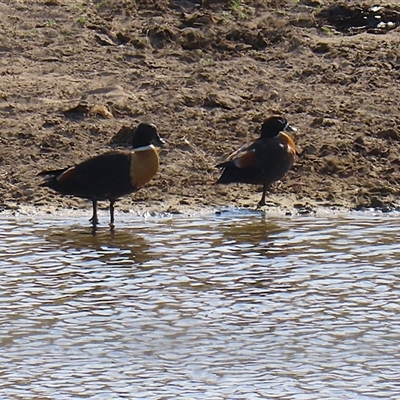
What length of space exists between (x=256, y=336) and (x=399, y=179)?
12.2 feet

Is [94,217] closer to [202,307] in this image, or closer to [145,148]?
[145,148]

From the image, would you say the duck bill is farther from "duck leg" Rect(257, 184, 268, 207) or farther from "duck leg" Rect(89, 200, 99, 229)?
"duck leg" Rect(89, 200, 99, 229)

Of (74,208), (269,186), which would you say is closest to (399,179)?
(269,186)

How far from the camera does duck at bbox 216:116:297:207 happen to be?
10.5 m

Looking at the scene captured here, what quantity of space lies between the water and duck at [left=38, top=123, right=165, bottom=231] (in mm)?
222

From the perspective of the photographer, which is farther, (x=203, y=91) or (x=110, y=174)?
(x=203, y=91)

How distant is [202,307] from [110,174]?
7.44ft

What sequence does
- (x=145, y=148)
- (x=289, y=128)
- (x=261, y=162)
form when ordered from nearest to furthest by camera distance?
(x=145, y=148) < (x=261, y=162) < (x=289, y=128)

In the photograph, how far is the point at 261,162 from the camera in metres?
10.5

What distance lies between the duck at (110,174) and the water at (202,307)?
22 centimetres

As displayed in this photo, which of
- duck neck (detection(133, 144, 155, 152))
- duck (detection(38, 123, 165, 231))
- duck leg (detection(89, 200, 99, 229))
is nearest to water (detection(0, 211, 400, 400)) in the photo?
duck leg (detection(89, 200, 99, 229))

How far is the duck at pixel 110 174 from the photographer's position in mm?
10039

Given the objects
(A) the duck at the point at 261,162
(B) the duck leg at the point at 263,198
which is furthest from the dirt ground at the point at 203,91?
(A) the duck at the point at 261,162

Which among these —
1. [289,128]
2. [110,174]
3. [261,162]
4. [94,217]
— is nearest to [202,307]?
[94,217]
